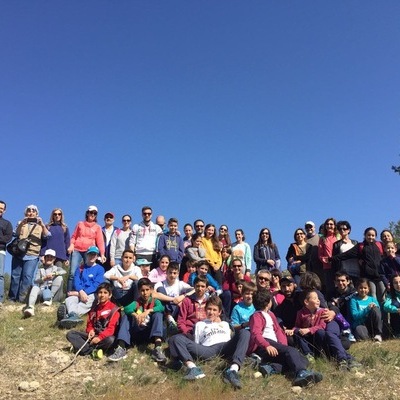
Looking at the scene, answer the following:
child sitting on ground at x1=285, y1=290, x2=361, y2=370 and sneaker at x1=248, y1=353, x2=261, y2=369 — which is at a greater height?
child sitting on ground at x1=285, y1=290, x2=361, y2=370

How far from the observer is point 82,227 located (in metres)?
11.1

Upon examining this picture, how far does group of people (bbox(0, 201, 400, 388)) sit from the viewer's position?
7312 mm

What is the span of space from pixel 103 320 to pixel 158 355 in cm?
126

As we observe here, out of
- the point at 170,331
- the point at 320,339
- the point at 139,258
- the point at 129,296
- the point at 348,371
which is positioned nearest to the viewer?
the point at 348,371

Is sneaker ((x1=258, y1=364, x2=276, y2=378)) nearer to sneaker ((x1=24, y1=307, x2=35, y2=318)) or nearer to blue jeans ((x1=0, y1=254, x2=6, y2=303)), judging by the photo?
sneaker ((x1=24, y1=307, x2=35, y2=318))

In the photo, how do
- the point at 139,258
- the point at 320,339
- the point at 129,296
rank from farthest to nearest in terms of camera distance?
the point at 139,258 → the point at 129,296 → the point at 320,339

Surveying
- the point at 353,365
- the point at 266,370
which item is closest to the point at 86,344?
the point at 266,370

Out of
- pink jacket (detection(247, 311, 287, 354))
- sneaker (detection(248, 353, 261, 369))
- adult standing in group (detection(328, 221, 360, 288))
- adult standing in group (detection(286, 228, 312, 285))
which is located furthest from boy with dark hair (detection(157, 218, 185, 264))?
sneaker (detection(248, 353, 261, 369))

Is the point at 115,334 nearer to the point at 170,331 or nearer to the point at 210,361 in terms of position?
the point at 170,331

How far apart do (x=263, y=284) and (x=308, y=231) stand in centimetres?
273

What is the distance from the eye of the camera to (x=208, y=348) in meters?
7.21

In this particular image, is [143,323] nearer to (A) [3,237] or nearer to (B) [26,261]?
(B) [26,261]

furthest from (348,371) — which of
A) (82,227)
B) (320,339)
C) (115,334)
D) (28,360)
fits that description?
(82,227)

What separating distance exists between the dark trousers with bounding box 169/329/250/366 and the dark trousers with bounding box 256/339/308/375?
492 mm
